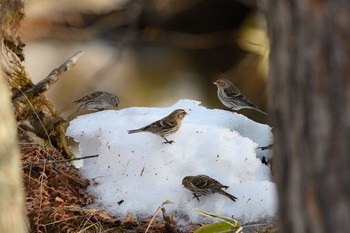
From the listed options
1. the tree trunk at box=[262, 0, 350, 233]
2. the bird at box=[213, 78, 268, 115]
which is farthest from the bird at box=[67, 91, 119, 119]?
the tree trunk at box=[262, 0, 350, 233]

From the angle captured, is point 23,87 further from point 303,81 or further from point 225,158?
point 303,81

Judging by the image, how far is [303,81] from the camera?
7.13 feet

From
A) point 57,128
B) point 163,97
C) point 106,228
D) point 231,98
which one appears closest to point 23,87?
point 57,128

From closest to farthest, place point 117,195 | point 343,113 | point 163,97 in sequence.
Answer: point 343,113 < point 117,195 < point 163,97

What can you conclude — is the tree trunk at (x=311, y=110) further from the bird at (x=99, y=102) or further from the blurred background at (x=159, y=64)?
the blurred background at (x=159, y=64)

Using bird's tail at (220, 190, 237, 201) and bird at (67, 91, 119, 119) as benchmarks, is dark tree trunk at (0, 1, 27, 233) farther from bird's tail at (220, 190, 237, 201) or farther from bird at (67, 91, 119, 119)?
bird at (67, 91, 119, 119)

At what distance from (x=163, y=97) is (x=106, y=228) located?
29.7 ft

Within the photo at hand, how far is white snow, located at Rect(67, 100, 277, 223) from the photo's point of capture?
5156mm

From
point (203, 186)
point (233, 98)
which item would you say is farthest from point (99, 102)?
point (203, 186)

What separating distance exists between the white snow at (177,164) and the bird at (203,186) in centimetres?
6

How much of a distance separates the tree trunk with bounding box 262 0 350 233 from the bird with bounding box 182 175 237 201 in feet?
8.94

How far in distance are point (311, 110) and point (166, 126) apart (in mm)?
3418

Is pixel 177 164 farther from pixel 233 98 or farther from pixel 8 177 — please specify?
pixel 8 177

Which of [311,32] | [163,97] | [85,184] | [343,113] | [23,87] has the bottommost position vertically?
[163,97]
